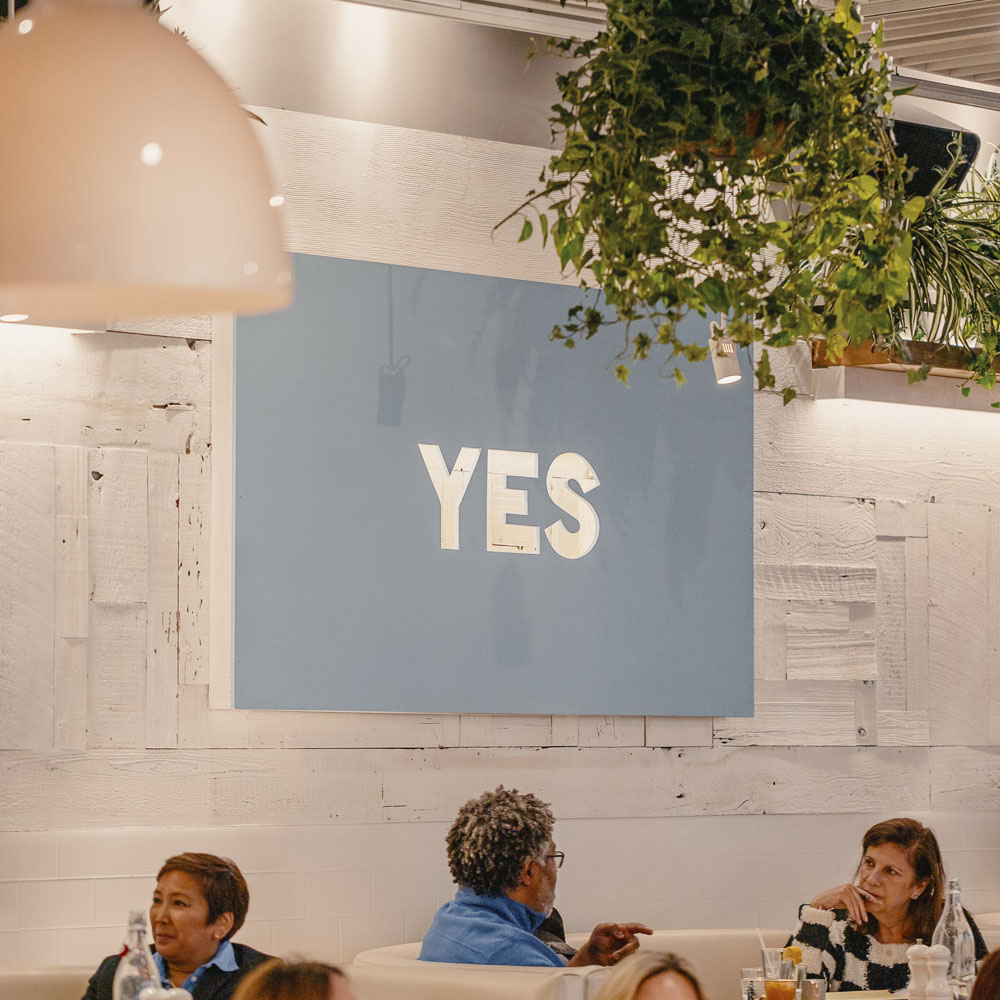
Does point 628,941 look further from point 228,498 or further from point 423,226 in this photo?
point 423,226

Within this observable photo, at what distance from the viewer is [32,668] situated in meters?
3.78

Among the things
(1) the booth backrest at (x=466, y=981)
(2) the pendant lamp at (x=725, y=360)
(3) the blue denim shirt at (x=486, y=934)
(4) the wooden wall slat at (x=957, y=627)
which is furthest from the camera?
(4) the wooden wall slat at (x=957, y=627)

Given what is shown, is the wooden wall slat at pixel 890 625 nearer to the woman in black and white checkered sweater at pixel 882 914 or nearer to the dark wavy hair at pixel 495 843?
the woman in black and white checkered sweater at pixel 882 914

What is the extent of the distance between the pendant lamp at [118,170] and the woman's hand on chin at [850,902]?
10.3 feet

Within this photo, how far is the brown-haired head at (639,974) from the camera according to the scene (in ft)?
7.76

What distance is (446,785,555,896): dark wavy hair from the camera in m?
3.80

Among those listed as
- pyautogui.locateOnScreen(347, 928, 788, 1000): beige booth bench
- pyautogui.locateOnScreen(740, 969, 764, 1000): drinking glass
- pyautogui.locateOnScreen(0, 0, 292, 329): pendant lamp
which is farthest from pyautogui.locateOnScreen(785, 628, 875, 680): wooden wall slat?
pyautogui.locateOnScreen(0, 0, 292, 329): pendant lamp

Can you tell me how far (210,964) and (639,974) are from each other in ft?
4.61

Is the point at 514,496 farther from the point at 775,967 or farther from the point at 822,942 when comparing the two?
the point at 775,967

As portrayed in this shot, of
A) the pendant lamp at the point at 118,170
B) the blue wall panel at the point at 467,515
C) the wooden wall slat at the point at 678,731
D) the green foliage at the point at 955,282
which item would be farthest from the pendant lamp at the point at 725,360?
the pendant lamp at the point at 118,170

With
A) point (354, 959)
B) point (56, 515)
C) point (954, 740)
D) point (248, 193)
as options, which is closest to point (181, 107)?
point (248, 193)

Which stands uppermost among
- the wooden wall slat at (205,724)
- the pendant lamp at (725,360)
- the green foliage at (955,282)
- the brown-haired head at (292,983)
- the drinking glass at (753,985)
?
the green foliage at (955,282)

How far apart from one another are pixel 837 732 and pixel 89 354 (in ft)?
8.11

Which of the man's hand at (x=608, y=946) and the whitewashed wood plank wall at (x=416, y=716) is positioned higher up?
the whitewashed wood plank wall at (x=416, y=716)
